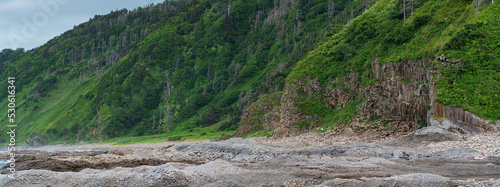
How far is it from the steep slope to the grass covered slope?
3.2 inches

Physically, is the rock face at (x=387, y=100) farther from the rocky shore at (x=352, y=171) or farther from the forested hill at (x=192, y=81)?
the forested hill at (x=192, y=81)

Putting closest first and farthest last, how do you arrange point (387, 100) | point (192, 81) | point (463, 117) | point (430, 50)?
point (463, 117) → point (430, 50) → point (387, 100) → point (192, 81)

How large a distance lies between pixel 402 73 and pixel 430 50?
13.9 feet

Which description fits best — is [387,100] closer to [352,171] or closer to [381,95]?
[381,95]

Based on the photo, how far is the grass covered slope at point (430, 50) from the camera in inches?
1347

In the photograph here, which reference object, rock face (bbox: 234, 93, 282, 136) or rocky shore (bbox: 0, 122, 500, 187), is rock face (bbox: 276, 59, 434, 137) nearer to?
rocky shore (bbox: 0, 122, 500, 187)

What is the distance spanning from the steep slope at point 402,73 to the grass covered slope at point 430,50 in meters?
0.08

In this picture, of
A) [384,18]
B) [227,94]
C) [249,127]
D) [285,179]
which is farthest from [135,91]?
[285,179]

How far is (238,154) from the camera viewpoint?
4097cm

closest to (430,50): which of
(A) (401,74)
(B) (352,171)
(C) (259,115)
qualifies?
(A) (401,74)

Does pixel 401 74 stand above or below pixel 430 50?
below

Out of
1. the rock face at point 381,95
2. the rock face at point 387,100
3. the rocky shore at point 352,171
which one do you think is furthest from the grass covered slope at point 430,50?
the rocky shore at point 352,171

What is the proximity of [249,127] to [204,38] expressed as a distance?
116916 millimetres

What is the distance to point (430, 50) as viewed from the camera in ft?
130
